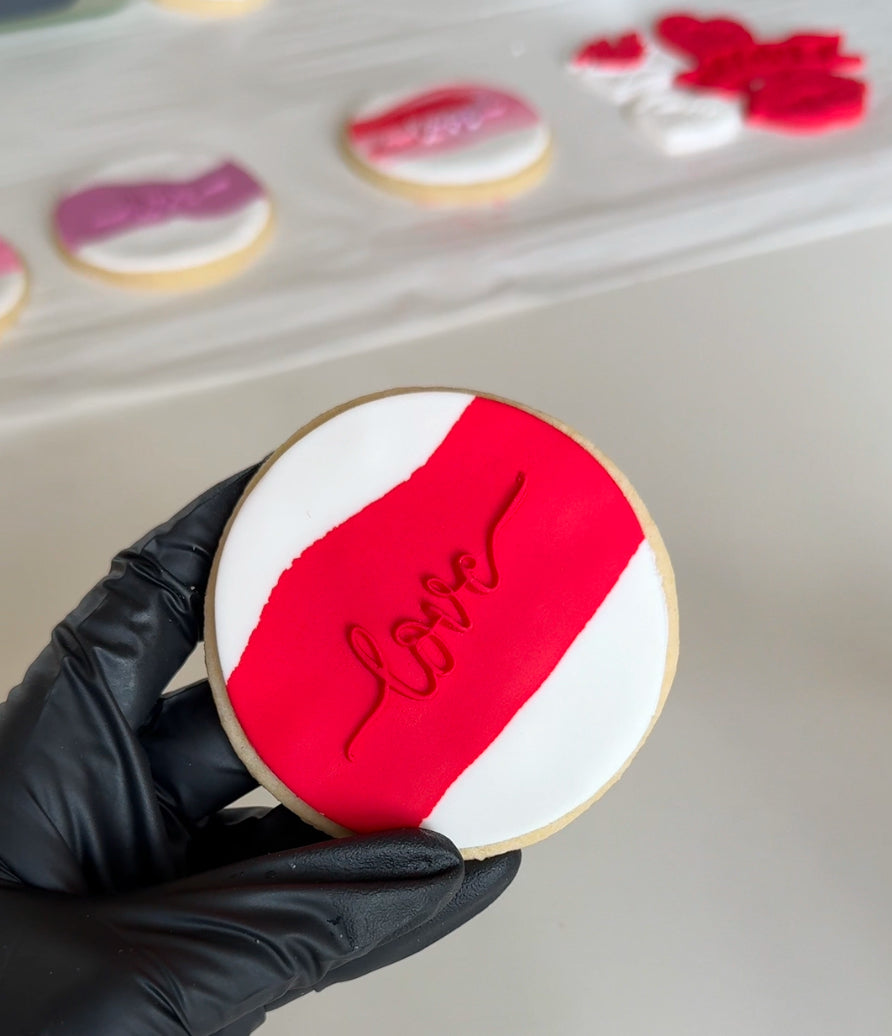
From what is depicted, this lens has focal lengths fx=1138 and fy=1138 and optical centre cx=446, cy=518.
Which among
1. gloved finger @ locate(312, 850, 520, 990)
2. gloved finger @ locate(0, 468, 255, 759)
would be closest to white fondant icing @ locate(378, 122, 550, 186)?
gloved finger @ locate(0, 468, 255, 759)

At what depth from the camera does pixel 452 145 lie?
1.65 m

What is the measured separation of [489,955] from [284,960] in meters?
0.29

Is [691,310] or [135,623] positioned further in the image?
[691,310]

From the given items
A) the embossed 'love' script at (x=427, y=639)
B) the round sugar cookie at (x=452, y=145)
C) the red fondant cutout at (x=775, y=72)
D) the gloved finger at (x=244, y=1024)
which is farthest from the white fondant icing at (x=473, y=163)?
the gloved finger at (x=244, y=1024)

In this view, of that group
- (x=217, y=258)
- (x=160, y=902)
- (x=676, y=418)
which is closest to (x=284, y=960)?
(x=160, y=902)

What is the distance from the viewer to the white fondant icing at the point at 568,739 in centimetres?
86

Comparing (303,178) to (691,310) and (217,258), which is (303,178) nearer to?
(217,258)

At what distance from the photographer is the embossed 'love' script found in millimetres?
878

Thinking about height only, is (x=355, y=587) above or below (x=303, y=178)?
below

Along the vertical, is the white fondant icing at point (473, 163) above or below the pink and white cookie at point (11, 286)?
above

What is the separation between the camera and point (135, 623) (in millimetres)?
970

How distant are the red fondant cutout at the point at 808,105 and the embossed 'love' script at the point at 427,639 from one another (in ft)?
3.71

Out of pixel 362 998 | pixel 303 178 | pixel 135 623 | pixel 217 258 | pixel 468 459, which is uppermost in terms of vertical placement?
pixel 303 178

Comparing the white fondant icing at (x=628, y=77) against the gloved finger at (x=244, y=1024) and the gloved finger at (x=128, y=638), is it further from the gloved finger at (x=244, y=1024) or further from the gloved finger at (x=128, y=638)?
the gloved finger at (x=244, y=1024)
